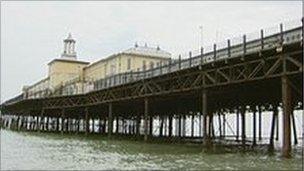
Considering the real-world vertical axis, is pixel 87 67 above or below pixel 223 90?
above

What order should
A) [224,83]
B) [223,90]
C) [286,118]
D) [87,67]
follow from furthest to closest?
[87,67] → [223,90] → [224,83] → [286,118]

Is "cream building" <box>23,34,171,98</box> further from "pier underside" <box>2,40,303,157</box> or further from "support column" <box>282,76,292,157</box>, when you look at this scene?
"support column" <box>282,76,292,157</box>

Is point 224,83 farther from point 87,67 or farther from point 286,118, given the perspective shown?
point 87,67

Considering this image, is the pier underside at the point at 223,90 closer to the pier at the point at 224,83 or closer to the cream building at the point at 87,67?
the pier at the point at 224,83

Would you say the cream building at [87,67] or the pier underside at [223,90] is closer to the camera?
the pier underside at [223,90]

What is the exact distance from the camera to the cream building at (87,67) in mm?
68500

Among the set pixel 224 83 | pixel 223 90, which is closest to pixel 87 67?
pixel 223 90

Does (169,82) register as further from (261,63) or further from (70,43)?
(70,43)

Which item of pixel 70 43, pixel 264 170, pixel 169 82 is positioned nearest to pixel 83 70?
pixel 70 43

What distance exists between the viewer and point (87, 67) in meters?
85.0

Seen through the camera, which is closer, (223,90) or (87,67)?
(223,90)

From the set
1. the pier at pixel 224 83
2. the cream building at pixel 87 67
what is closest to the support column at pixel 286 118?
the pier at pixel 224 83

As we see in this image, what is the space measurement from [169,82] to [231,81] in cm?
1061

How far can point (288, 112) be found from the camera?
29078mm
